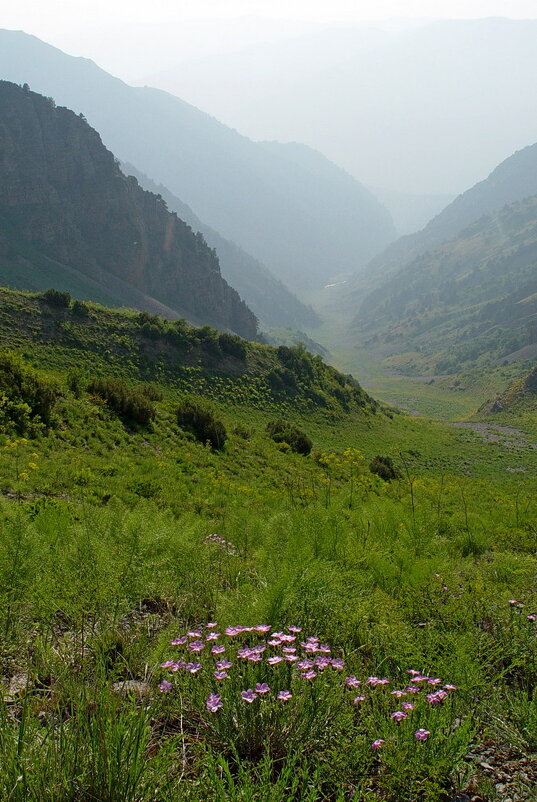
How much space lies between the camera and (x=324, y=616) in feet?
11.1

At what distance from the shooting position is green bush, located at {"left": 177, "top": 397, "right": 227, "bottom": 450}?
65.9 feet

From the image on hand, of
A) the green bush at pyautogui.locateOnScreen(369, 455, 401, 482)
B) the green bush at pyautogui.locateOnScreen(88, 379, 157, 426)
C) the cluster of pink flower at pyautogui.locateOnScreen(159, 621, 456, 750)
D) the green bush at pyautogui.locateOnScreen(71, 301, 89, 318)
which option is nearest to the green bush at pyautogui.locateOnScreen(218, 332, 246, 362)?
the green bush at pyautogui.locateOnScreen(71, 301, 89, 318)

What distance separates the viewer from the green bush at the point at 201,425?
2009 cm

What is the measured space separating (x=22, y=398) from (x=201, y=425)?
26.0 ft

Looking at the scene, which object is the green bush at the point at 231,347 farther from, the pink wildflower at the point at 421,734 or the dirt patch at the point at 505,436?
the pink wildflower at the point at 421,734

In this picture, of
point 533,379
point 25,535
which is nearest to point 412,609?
point 25,535

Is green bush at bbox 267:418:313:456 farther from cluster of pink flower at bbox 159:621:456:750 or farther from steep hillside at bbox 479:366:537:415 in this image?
steep hillside at bbox 479:366:537:415

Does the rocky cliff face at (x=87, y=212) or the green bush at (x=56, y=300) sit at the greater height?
the rocky cliff face at (x=87, y=212)

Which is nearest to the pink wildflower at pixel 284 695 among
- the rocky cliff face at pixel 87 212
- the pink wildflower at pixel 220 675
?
the pink wildflower at pixel 220 675

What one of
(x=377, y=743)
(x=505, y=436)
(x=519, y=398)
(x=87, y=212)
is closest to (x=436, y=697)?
(x=377, y=743)

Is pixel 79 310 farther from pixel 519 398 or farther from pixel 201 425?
pixel 519 398

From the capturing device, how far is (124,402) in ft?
61.1

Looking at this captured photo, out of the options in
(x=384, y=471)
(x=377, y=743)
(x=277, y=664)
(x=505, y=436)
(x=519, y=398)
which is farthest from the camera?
(x=519, y=398)

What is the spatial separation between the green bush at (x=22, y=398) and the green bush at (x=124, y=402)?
8.41 ft
